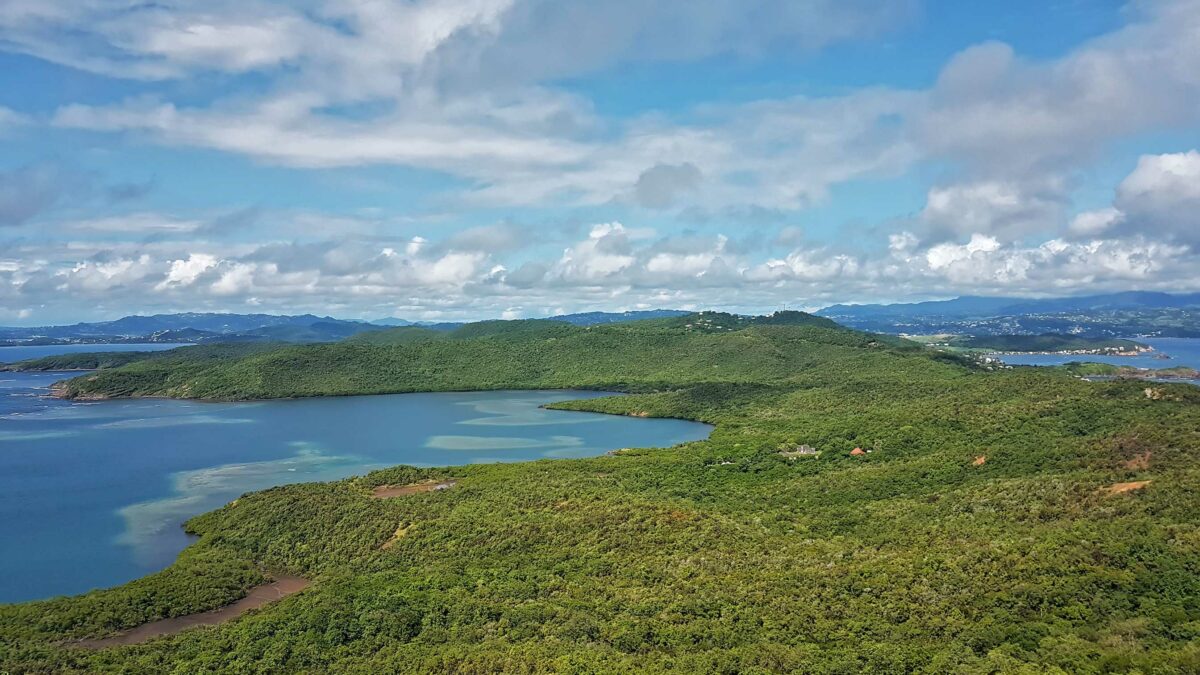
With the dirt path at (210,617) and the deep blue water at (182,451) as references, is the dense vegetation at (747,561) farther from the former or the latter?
the deep blue water at (182,451)

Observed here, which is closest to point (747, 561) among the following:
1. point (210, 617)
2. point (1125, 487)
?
point (1125, 487)

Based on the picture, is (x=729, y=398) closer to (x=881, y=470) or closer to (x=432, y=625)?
(x=881, y=470)

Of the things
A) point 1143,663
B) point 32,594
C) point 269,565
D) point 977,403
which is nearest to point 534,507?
point 269,565

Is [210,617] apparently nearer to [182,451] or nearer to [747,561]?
[747,561]

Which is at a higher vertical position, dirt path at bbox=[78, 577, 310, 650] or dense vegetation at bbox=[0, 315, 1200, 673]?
dense vegetation at bbox=[0, 315, 1200, 673]

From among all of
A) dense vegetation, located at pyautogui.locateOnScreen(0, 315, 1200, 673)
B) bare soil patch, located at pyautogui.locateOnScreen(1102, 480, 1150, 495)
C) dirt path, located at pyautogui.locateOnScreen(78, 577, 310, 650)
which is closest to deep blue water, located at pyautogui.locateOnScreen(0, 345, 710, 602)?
dense vegetation, located at pyautogui.locateOnScreen(0, 315, 1200, 673)

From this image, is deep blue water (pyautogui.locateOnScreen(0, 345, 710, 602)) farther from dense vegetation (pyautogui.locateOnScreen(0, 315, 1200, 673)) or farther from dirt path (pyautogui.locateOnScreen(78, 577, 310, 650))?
dirt path (pyautogui.locateOnScreen(78, 577, 310, 650))

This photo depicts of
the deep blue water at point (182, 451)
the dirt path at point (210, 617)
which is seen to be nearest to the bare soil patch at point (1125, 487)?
the dirt path at point (210, 617)
